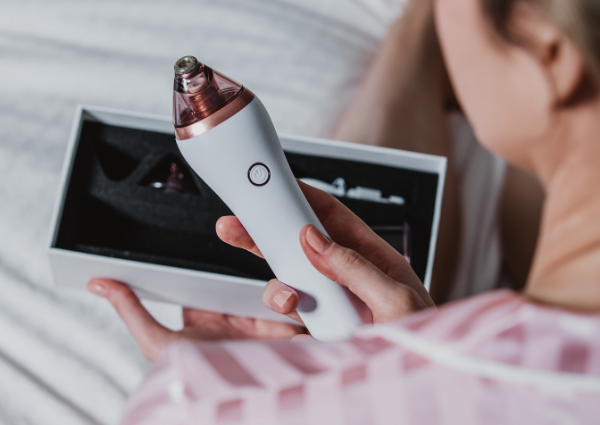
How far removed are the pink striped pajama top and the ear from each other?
0.14 metres

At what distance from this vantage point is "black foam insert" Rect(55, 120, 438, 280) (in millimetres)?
547

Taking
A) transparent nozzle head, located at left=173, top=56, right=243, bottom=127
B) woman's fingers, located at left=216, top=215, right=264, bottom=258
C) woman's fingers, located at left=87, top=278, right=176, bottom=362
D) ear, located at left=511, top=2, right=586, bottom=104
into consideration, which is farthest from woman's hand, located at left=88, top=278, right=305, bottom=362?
ear, located at left=511, top=2, right=586, bottom=104

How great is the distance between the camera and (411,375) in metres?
0.21

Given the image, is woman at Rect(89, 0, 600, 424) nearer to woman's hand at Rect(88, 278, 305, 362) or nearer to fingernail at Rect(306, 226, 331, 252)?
fingernail at Rect(306, 226, 331, 252)

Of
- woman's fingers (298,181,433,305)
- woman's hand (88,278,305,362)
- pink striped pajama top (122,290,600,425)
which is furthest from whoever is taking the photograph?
woman's hand (88,278,305,362)

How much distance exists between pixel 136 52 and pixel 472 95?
51 cm

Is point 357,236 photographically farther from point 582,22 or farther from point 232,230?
point 582,22

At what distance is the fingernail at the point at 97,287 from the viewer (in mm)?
544

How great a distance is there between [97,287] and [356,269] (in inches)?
13.7

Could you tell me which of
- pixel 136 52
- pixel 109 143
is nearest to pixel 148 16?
pixel 136 52

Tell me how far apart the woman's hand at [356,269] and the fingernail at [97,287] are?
224mm

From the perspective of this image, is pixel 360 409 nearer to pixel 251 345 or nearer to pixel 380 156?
pixel 251 345

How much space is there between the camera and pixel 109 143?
0.56m

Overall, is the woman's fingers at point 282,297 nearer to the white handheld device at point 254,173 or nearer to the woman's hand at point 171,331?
the white handheld device at point 254,173
